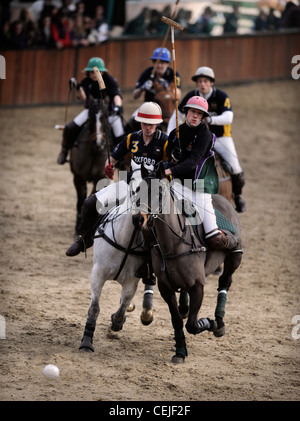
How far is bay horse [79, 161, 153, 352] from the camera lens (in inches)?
346

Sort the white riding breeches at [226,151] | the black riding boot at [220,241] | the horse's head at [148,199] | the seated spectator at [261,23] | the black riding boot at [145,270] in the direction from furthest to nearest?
the seated spectator at [261,23]
the white riding breeches at [226,151]
the black riding boot at [145,270]
the black riding boot at [220,241]
the horse's head at [148,199]

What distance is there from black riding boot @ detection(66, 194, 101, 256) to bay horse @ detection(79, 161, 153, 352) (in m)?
0.39

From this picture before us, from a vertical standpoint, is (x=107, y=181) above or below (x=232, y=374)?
above

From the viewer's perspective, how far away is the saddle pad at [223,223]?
30.2ft

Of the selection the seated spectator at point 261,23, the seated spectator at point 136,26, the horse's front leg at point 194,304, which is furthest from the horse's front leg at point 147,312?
the seated spectator at point 261,23

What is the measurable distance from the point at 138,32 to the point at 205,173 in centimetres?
1574

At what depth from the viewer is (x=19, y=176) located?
690 inches

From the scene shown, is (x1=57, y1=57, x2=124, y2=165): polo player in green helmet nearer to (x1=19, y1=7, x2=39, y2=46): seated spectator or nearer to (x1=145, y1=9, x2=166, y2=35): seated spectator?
(x1=19, y1=7, x2=39, y2=46): seated spectator

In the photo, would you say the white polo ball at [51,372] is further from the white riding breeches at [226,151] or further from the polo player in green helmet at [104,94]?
the polo player in green helmet at [104,94]

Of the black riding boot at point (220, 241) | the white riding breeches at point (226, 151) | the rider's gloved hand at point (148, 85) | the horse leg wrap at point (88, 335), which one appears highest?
the rider's gloved hand at point (148, 85)

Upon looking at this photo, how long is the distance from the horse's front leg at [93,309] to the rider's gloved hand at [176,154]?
154cm

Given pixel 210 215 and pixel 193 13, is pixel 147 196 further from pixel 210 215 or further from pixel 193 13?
pixel 193 13

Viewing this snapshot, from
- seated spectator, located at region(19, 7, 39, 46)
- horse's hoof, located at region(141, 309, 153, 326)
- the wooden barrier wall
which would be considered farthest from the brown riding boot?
seated spectator, located at region(19, 7, 39, 46)

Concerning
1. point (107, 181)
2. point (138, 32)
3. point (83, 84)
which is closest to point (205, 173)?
point (107, 181)
